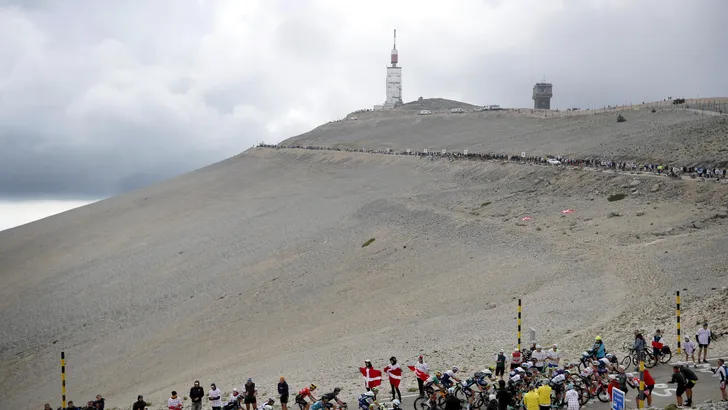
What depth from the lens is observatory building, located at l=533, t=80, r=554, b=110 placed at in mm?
152125

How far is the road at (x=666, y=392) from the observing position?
16156 mm

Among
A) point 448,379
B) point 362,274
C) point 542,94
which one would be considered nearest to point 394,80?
point 542,94

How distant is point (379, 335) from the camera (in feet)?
95.6

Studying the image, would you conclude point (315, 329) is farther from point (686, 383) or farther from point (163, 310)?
point (686, 383)

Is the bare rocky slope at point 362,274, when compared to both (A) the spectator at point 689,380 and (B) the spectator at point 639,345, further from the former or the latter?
(A) the spectator at point 689,380

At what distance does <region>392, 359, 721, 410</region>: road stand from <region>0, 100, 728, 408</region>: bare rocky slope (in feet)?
9.19

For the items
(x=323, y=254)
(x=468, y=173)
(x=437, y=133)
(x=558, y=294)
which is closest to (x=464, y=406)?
(x=558, y=294)

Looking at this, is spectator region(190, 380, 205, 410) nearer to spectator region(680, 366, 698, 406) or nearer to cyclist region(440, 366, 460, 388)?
cyclist region(440, 366, 460, 388)

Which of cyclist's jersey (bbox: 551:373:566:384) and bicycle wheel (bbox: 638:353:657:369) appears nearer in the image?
cyclist's jersey (bbox: 551:373:566:384)

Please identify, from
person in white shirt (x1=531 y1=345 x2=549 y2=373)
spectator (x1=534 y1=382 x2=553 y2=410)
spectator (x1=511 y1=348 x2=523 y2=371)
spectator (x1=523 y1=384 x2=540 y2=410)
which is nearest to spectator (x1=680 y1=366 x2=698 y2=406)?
spectator (x1=534 y1=382 x2=553 y2=410)

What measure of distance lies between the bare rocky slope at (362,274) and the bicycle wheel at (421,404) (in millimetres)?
3423

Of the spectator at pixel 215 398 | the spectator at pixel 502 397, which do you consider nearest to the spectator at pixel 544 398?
the spectator at pixel 502 397

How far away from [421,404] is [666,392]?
19.4 ft

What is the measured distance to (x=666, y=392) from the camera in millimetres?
16891
